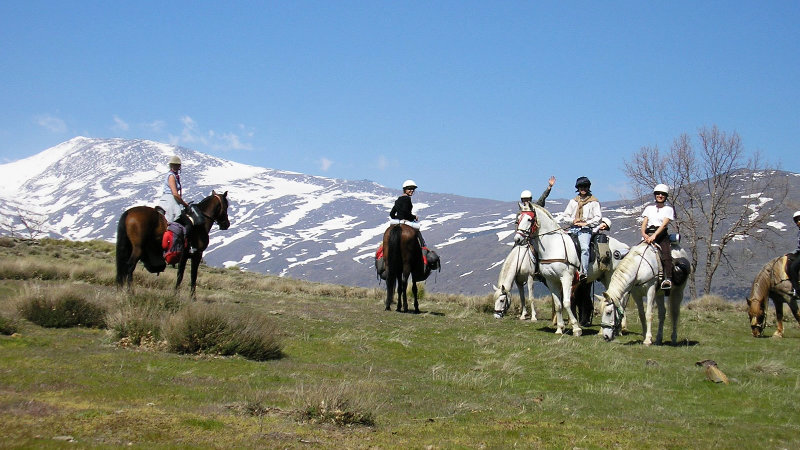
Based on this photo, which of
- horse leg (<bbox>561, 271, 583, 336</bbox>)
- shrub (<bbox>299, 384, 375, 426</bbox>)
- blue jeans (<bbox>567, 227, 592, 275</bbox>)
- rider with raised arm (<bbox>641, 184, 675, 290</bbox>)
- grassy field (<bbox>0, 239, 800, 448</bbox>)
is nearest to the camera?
grassy field (<bbox>0, 239, 800, 448</bbox>)

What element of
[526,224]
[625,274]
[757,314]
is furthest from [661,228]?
[757,314]

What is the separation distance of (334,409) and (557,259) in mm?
9456

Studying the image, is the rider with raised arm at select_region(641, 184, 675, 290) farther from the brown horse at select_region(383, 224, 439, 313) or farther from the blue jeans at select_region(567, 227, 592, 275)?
the brown horse at select_region(383, 224, 439, 313)

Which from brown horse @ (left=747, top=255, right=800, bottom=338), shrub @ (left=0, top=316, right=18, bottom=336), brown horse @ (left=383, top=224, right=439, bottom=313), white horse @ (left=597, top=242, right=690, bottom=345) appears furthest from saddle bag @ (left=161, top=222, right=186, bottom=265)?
brown horse @ (left=747, top=255, right=800, bottom=338)

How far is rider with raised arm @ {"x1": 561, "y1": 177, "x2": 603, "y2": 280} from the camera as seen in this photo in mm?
15227

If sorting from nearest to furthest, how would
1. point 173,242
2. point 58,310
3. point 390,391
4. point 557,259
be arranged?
point 390,391, point 58,310, point 173,242, point 557,259

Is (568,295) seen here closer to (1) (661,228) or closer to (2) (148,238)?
(1) (661,228)

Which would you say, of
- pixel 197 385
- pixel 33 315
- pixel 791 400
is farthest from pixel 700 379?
pixel 33 315

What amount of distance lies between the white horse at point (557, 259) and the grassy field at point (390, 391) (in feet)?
2.81

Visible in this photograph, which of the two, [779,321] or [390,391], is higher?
[779,321]

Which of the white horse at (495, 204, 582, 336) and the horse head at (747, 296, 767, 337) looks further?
the horse head at (747, 296, 767, 337)

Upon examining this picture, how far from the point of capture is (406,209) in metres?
18.0

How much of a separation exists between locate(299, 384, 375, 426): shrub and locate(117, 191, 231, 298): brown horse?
310 inches

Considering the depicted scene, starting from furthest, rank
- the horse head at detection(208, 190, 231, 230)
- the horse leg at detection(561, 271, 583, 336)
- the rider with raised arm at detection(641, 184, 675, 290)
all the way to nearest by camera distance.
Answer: the horse head at detection(208, 190, 231, 230)
the horse leg at detection(561, 271, 583, 336)
the rider with raised arm at detection(641, 184, 675, 290)
